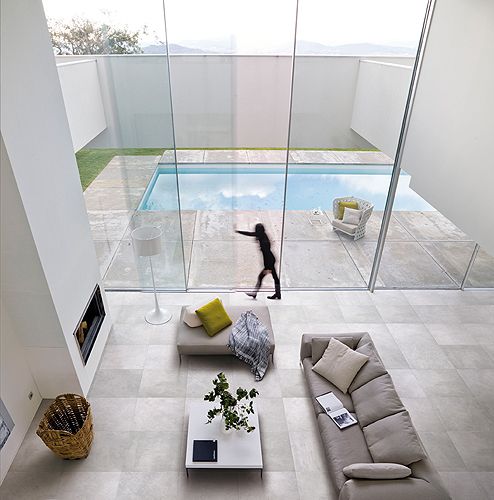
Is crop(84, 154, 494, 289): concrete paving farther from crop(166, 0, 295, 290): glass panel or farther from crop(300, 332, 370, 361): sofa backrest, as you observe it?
crop(300, 332, 370, 361): sofa backrest

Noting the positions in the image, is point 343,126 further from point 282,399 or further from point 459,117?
point 282,399

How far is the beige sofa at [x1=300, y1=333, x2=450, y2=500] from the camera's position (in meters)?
3.42

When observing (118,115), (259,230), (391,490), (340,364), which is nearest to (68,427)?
(340,364)

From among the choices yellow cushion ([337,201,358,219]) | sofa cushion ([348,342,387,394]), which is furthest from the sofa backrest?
yellow cushion ([337,201,358,219])

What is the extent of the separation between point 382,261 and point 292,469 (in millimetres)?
4433

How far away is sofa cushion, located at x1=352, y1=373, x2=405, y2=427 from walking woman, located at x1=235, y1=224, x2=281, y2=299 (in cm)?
258

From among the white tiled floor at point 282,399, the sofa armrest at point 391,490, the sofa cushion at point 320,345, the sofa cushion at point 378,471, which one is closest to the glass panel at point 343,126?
the white tiled floor at point 282,399

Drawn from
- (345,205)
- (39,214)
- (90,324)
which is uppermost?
(39,214)

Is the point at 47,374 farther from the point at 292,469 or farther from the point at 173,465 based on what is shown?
the point at 292,469

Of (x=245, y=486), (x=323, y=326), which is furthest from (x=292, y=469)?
(x=323, y=326)

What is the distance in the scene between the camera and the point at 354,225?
691 cm

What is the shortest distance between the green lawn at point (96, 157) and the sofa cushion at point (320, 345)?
3.50 m

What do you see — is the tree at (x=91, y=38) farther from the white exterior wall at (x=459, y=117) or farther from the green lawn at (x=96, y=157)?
the white exterior wall at (x=459, y=117)

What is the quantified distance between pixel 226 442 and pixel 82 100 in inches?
181
